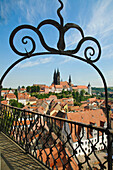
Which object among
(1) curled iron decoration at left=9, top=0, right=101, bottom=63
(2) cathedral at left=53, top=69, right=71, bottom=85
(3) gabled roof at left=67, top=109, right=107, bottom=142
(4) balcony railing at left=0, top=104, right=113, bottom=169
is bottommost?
(3) gabled roof at left=67, top=109, right=107, bottom=142

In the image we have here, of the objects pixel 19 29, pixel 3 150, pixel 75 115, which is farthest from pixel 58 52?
pixel 75 115

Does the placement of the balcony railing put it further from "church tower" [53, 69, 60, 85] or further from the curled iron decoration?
"church tower" [53, 69, 60, 85]

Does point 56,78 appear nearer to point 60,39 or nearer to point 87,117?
point 87,117

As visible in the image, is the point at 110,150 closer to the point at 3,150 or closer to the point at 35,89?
the point at 3,150

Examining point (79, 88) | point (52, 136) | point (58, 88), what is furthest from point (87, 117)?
point (79, 88)

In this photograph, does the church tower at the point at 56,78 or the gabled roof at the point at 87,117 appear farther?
the church tower at the point at 56,78

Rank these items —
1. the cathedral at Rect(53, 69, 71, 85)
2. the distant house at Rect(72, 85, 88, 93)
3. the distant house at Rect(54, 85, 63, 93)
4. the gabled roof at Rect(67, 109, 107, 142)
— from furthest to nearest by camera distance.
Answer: the distant house at Rect(72, 85, 88, 93) → the cathedral at Rect(53, 69, 71, 85) → the distant house at Rect(54, 85, 63, 93) → the gabled roof at Rect(67, 109, 107, 142)

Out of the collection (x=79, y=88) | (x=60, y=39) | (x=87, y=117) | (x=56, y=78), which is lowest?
(x=87, y=117)

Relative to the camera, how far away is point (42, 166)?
1.82 metres

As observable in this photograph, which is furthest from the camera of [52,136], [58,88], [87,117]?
[58,88]

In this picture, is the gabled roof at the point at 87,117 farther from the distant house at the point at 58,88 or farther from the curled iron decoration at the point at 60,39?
the distant house at the point at 58,88

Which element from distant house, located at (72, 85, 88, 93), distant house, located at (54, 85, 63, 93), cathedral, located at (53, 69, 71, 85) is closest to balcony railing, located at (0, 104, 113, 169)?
distant house, located at (54, 85, 63, 93)

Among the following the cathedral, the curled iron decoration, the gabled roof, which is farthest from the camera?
the cathedral

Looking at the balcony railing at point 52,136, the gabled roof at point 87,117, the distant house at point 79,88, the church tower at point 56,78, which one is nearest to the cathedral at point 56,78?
the church tower at point 56,78
